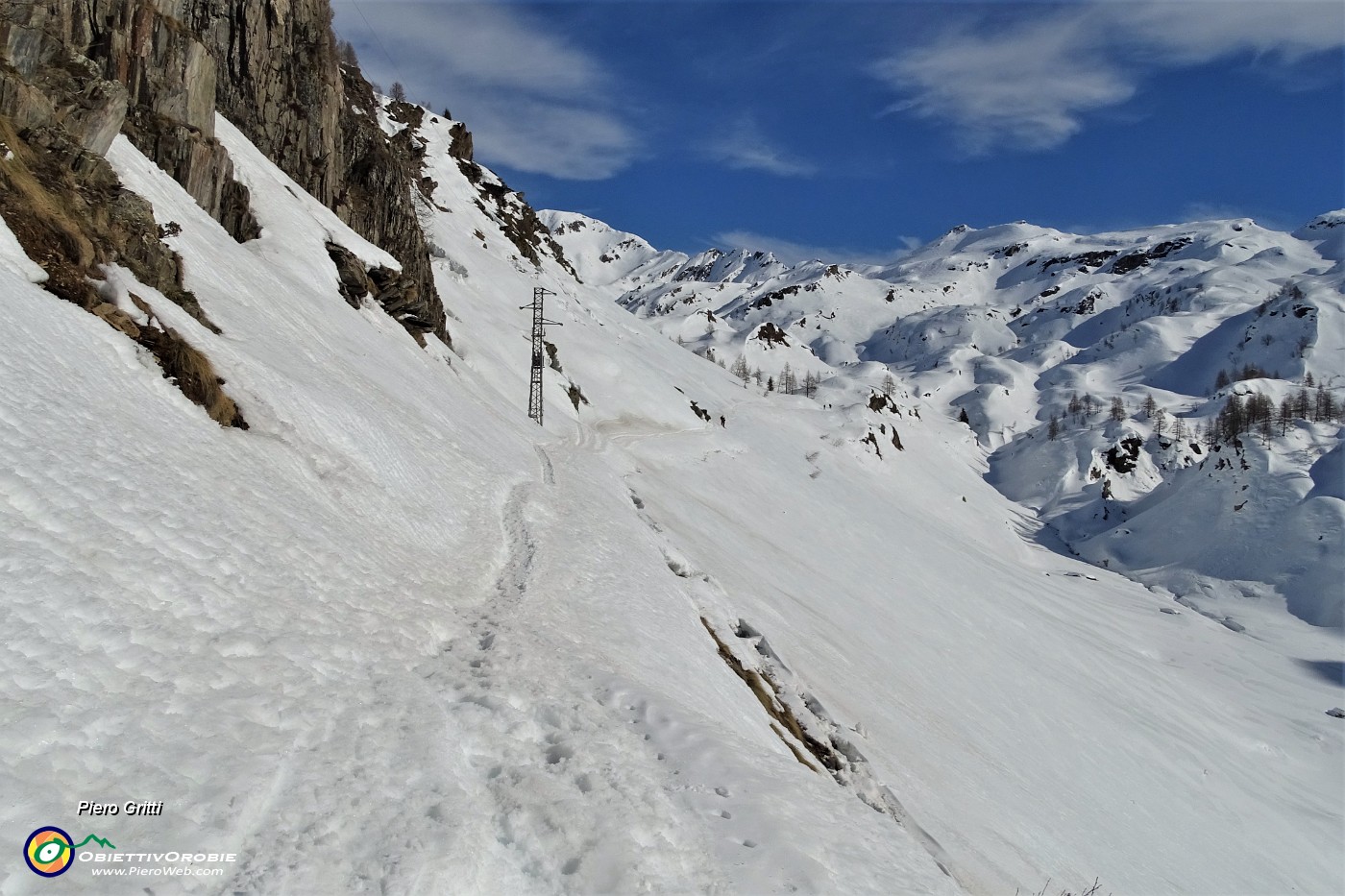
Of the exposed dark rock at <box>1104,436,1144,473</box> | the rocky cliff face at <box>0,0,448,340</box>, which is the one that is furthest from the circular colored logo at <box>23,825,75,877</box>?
the exposed dark rock at <box>1104,436,1144,473</box>

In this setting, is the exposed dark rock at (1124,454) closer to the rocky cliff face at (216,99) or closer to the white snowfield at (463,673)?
the white snowfield at (463,673)

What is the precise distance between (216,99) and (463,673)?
4267 cm

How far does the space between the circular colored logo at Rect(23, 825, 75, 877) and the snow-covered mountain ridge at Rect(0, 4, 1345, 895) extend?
10cm

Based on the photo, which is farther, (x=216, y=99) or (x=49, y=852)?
(x=216, y=99)

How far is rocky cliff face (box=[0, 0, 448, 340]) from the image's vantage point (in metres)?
18.5

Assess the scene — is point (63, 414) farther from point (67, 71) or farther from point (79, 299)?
point (67, 71)

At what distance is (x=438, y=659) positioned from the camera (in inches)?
412

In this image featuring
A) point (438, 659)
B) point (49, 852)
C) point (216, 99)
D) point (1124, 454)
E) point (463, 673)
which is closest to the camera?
point (49, 852)

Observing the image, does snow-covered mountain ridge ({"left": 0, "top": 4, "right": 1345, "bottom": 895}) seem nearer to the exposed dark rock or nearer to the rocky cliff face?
A: the rocky cliff face

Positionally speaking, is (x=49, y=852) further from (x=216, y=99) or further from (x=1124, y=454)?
(x=1124, y=454)

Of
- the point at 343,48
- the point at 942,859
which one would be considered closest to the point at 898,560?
the point at 942,859

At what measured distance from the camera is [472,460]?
23578 mm

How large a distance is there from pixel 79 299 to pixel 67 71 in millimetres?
10339

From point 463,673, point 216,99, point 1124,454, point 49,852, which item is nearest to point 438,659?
point 463,673
